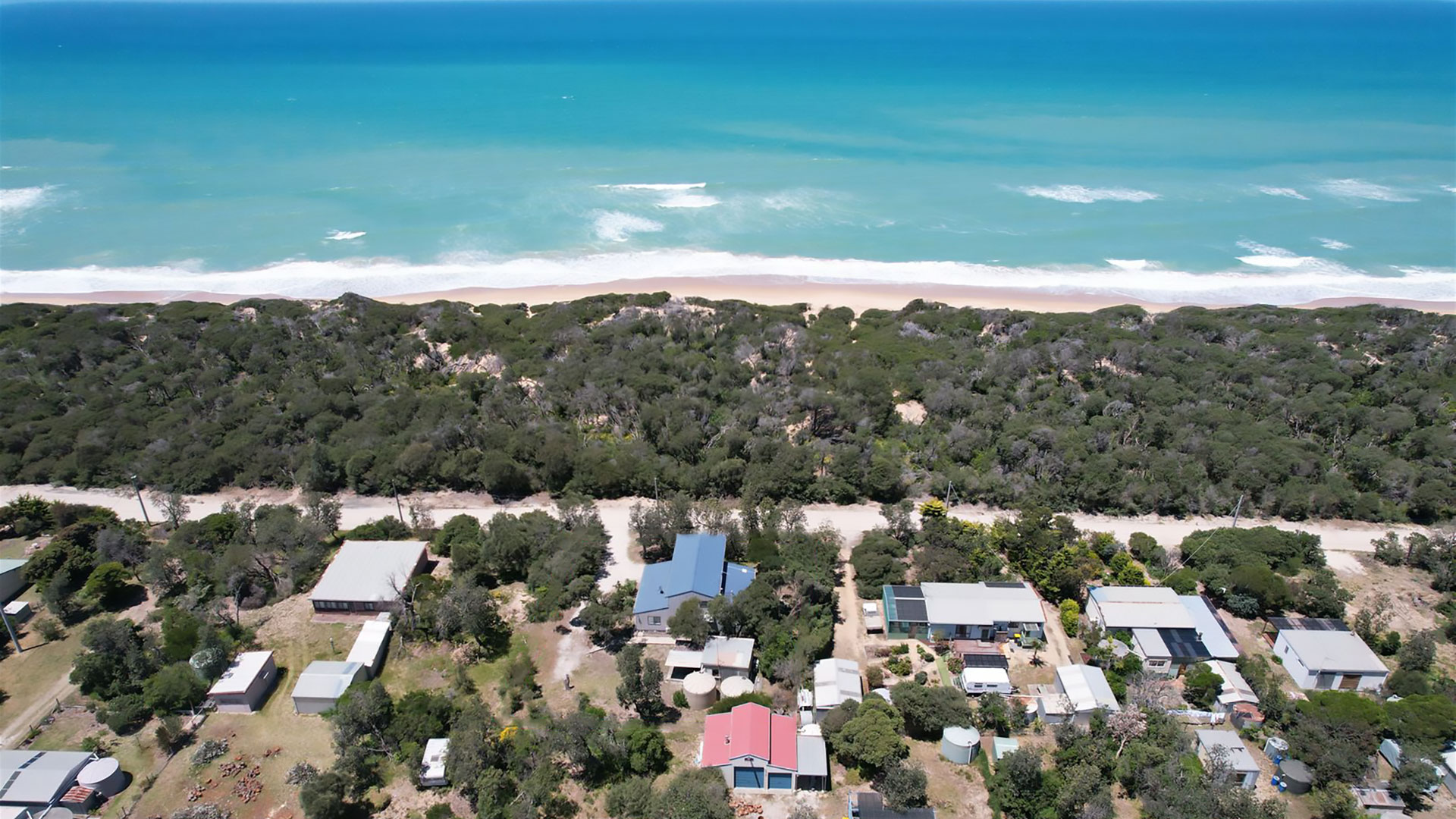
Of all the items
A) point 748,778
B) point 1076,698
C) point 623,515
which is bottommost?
point 748,778

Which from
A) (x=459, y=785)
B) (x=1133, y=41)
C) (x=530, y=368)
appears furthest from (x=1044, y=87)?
(x=459, y=785)

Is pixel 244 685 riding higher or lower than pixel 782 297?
lower

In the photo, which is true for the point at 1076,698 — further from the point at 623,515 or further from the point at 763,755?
the point at 623,515

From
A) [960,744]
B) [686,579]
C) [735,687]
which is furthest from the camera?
[686,579]

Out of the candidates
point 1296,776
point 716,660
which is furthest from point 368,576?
point 1296,776

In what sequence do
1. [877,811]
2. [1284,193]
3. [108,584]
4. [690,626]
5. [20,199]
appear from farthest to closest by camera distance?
[1284,193], [20,199], [108,584], [690,626], [877,811]

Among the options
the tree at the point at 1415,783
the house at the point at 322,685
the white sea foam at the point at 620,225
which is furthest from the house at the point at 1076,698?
the white sea foam at the point at 620,225

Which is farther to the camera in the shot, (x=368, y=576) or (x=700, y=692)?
Answer: (x=368, y=576)
